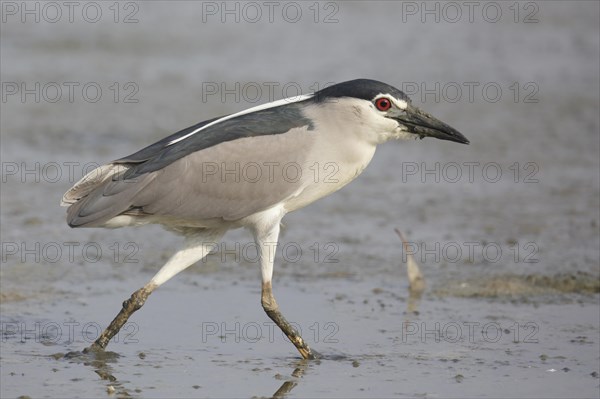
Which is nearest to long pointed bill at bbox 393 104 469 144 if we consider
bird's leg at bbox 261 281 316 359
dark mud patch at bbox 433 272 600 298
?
bird's leg at bbox 261 281 316 359

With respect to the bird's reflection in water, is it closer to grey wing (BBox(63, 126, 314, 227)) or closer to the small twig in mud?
grey wing (BBox(63, 126, 314, 227))

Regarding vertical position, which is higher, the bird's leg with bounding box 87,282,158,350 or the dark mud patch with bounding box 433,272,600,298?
the dark mud patch with bounding box 433,272,600,298

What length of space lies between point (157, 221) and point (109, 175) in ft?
1.47

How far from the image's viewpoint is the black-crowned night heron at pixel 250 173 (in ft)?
24.9

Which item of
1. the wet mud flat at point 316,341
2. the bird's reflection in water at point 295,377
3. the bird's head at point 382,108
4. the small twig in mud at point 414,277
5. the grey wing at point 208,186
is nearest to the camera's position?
the bird's reflection in water at point 295,377

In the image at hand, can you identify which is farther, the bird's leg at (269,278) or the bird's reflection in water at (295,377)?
the bird's leg at (269,278)

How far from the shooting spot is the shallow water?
24.5 feet

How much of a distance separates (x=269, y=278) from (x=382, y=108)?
1.38m

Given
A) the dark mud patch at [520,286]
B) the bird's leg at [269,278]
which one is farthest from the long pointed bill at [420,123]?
the dark mud patch at [520,286]

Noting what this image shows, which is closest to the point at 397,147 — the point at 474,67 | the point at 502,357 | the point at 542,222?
the point at 542,222

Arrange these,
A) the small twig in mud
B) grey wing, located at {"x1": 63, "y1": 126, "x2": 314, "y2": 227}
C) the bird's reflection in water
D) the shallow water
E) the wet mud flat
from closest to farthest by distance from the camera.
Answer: the bird's reflection in water, the wet mud flat, the shallow water, grey wing, located at {"x1": 63, "y1": 126, "x2": 314, "y2": 227}, the small twig in mud

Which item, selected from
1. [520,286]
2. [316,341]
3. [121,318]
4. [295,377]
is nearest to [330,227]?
[520,286]

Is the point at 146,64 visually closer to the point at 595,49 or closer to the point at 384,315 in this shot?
the point at 595,49

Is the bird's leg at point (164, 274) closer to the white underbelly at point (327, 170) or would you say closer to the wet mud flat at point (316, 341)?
the wet mud flat at point (316, 341)
